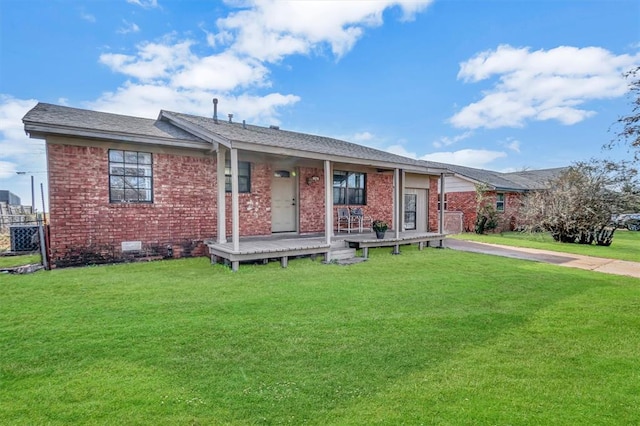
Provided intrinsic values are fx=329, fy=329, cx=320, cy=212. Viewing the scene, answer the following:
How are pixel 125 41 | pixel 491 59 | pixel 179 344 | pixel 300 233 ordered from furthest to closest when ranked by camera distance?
pixel 491 59 → pixel 125 41 → pixel 300 233 → pixel 179 344

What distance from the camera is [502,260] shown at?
372 inches

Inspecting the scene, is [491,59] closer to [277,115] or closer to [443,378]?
[277,115]

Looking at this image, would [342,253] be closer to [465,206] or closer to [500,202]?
[465,206]

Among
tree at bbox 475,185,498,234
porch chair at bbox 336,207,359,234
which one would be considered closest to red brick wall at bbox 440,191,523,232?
tree at bbox 475,185,498,234

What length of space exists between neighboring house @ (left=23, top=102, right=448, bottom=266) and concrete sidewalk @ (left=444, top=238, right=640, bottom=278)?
389 cm

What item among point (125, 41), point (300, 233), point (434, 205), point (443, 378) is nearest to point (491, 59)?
point (434, 205)

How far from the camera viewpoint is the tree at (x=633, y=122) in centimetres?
511

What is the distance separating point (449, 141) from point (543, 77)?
12.9 metres

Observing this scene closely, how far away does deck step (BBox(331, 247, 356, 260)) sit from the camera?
29.9 ft

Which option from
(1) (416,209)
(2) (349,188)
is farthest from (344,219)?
(1) (416,209)

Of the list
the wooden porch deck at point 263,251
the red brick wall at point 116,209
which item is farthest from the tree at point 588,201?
the red brick wall at point 116,209

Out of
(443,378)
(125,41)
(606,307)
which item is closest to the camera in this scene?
(443,378)

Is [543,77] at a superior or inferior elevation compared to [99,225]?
superior

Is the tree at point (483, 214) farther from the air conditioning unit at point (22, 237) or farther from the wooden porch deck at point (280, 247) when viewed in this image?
the air conditioning unit at point (22, 237)
